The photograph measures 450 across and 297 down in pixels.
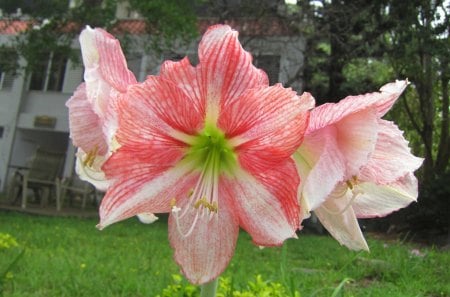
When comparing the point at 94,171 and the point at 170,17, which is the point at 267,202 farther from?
the point at 170,17

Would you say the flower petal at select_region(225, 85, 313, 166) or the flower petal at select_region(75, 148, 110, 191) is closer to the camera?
the flower petal at select_region(225, 85, 313, 166)

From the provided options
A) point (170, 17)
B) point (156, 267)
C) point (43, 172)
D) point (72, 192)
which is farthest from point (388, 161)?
point (72, 192)

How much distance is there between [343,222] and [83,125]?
1.37ft

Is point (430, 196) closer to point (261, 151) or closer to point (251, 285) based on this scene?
point (251, 285)

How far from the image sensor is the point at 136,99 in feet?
2.35

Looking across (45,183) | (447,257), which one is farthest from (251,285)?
(45,183)

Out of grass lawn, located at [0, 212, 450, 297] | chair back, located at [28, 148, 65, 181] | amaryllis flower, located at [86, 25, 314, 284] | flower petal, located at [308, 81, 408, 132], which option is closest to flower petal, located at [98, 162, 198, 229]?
amaryllis flower, located at [86, 25, 314, 284]

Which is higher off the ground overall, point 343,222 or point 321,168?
point 321,168

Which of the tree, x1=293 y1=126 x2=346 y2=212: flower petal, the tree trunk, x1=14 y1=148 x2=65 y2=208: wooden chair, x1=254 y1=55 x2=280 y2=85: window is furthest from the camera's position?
the tree trunk

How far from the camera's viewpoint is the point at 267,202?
0.77m

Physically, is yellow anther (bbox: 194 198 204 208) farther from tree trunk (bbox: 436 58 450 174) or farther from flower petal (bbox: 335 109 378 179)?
tree trunk (bbox: 436 58 450 174)

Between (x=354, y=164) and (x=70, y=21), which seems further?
(x=70, y=21)

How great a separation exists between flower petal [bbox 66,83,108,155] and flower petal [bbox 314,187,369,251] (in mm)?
342

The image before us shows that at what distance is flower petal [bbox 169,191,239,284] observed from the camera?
79cm
